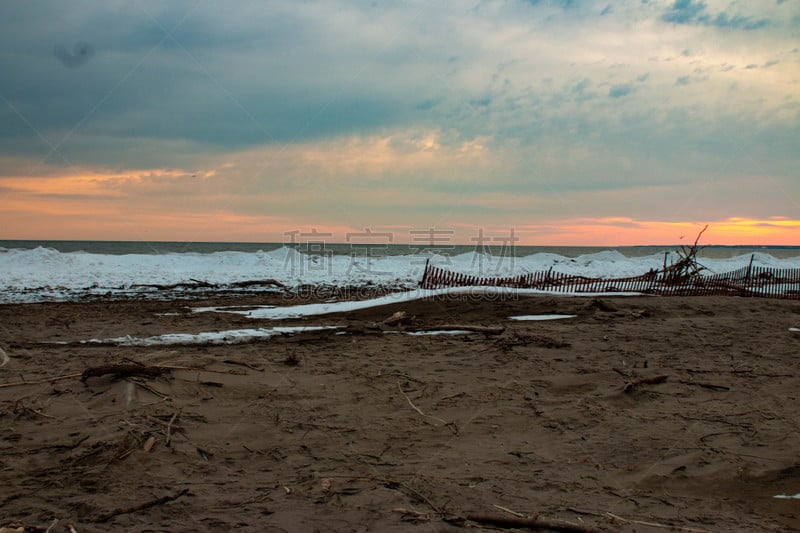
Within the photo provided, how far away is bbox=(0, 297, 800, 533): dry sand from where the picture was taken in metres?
2.96

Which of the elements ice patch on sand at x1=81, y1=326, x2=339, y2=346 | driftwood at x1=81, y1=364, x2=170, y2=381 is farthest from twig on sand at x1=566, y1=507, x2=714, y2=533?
ice patch on sand at x1=81, y1=326, x2=339, y2=346

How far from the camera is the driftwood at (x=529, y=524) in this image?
2.74 metres

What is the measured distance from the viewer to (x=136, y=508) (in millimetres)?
2811

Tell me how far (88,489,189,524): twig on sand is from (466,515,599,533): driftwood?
166 centimetres

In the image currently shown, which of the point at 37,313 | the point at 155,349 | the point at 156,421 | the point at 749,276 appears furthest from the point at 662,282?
the point at 37,313

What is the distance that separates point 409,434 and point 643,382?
286 centimetres

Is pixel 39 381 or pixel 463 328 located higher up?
pixel 463 328

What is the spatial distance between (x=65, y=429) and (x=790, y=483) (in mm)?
5206

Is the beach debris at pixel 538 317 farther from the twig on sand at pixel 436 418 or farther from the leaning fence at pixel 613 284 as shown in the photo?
the twig on sand at pixel 436 418

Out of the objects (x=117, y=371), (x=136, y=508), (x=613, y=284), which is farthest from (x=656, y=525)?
(x=613, y=284)

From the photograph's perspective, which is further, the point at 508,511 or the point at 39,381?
the point at 39,381

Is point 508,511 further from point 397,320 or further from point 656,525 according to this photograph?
point 397,320

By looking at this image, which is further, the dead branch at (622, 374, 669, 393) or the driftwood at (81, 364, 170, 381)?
the dead branch at (622, 374, 669, 393)

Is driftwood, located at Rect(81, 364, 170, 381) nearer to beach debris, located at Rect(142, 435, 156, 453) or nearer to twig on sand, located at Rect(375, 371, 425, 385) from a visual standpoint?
beach debris, located at Rect(142, 435, 156, 453)
